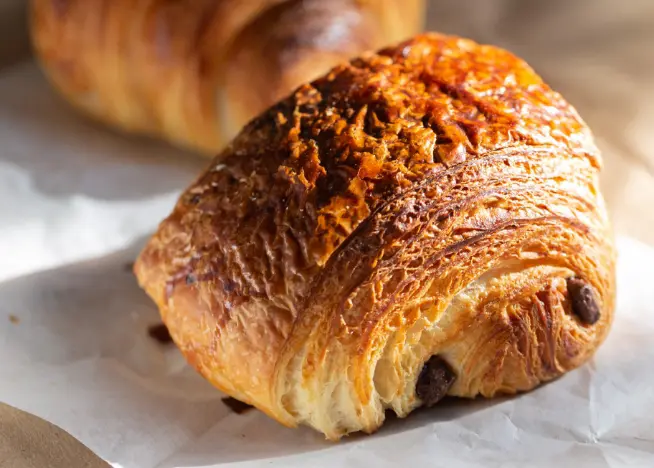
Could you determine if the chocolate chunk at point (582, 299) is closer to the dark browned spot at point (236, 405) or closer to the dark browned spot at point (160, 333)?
the dark browned spot at point (236, 405)

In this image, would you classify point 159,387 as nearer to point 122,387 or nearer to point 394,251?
point 122,387

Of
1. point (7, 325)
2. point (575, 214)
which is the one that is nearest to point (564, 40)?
point (575, 214)

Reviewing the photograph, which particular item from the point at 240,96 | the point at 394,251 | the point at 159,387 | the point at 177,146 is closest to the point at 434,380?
the point at 394,251

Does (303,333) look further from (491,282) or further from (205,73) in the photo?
(205,73)

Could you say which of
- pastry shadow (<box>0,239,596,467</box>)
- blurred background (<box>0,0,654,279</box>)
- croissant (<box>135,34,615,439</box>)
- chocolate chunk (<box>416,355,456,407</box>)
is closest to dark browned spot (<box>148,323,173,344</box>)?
pastry shadow (<box>0,239,596,467</box>)

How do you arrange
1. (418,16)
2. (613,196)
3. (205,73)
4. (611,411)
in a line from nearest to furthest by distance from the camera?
(611,411), (613,196), (205,73), (418,16)

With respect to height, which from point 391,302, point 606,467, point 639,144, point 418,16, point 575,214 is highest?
point 418,16
